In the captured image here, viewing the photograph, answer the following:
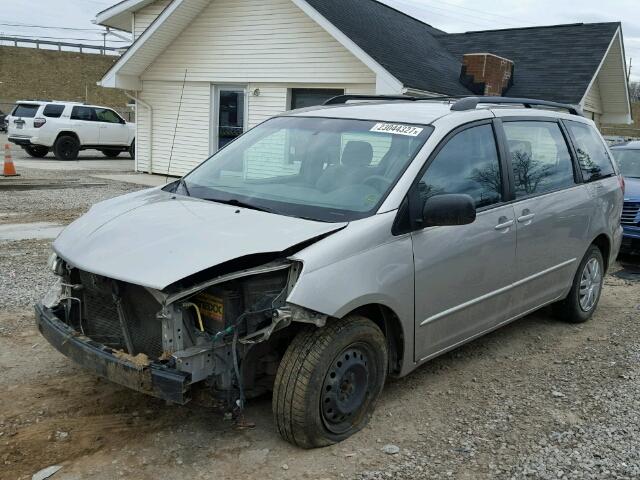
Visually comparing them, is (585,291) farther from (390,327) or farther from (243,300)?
(243,300)

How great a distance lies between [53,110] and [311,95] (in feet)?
34.3

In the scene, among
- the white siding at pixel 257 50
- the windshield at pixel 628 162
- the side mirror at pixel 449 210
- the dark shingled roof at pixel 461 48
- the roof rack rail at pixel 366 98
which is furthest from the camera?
the white siding at pixel 257 50

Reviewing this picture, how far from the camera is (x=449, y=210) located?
144 inches

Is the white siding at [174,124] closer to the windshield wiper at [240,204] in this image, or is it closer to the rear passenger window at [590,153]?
the rear passenger window at [590,153]

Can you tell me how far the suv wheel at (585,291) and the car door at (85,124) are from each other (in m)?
18.7

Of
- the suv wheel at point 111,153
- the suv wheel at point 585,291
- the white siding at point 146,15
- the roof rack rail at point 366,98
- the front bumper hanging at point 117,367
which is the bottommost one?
the suv wheel at point 111,153

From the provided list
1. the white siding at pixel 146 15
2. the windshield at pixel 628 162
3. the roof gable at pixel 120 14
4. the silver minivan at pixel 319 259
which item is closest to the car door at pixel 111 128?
the roof gable at pixel 120 14

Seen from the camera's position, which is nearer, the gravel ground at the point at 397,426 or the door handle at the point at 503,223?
the gravel ground at the point at 397,426

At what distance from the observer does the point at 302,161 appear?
437cm

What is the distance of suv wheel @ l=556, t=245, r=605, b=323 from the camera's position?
5.69 m

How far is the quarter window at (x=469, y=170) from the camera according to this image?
401 cm

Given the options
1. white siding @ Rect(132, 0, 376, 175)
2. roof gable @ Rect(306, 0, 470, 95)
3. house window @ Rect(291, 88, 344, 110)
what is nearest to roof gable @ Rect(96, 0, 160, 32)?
white siding @ Rect(132, 0, 376, 175)

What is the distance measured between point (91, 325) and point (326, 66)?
11.0 meters

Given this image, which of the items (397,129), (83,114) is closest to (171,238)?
(397,129)
